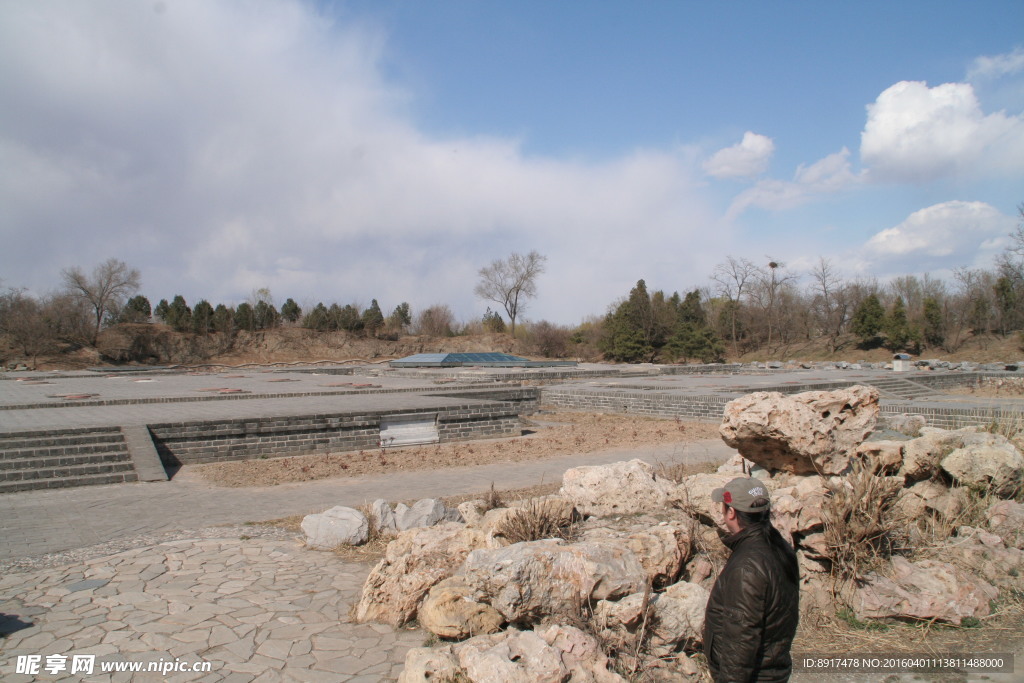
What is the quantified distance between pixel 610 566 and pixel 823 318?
49196 mm

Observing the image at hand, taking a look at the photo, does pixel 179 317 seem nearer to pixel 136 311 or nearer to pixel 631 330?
pixel 136 311

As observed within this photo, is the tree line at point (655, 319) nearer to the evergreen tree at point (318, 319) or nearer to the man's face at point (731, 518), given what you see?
the evergreen tree at point (318, 319)

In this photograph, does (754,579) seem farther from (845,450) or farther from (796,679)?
(845,450)

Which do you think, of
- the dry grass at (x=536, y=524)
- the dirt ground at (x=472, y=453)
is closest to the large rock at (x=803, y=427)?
the dry grass at (x=536, y=524)

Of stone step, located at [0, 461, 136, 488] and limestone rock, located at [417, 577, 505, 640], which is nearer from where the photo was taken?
limestone rock, located at [417, 577, 505, 640]

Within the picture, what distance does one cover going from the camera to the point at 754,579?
7.02 feet

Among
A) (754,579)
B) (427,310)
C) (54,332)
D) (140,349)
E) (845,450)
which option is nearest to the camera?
(754,579)

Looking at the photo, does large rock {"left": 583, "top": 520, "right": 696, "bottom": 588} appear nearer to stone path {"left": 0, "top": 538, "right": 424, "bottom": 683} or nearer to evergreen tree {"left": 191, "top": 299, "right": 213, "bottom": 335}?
stone path {"left": 0, "top": 538, "right": 424, "bottom": 683}

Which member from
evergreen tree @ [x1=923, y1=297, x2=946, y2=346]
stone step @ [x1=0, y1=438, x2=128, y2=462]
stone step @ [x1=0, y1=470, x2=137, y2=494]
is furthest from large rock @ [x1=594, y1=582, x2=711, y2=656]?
evergreen tree @ [x1=923, y1=297, x2=946, y2=346]

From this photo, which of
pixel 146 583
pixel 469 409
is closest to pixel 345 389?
pixel 469 409

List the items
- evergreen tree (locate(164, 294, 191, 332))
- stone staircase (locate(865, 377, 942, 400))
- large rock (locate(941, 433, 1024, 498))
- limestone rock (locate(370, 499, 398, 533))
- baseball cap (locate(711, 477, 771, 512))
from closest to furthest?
baseball cap (locate(711, 477, 771, 512))
large rock (locate(941, 433, 1024, 498))
limestone rock (locate(370, 499, 398, 533))
stone staircase (locate(865, 377, 942, 400))
evergreen tree (locate(164, 294, 191, 332))

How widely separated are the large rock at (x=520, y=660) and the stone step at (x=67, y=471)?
675 cm

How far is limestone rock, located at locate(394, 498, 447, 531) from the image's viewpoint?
499 cm

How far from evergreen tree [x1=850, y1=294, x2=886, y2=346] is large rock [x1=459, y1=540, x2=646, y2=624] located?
136 feet
